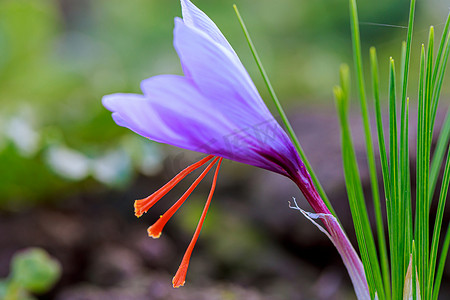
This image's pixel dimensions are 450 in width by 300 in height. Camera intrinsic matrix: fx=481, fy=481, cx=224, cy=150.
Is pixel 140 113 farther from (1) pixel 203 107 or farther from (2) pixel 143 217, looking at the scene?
(2) pixel 143 217

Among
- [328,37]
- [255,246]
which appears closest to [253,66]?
[328,37]

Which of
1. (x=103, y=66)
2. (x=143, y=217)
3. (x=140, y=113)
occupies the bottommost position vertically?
(x=143, y=217)

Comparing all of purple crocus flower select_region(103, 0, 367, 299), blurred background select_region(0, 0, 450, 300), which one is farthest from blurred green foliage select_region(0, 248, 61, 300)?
purple crocus flower select_region(103, 0, 367, 299)

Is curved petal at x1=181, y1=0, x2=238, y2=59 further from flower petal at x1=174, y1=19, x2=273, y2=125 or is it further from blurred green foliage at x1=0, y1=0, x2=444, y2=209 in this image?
blurred green foliage at x1=0, y1=0, x2=444, y2=209

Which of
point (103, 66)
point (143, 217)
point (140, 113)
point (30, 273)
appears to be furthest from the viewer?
point (103, 66)

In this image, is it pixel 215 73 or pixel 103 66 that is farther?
pixel 103 66

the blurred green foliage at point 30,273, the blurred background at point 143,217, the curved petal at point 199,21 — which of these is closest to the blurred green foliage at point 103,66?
the blurred background at point 143,217

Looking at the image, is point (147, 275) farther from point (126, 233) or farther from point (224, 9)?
point (224, 9)

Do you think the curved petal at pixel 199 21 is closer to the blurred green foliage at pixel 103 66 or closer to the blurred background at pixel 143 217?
the blurred background at pixel 143 217

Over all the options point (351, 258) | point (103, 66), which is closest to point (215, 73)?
point (351, 258)
